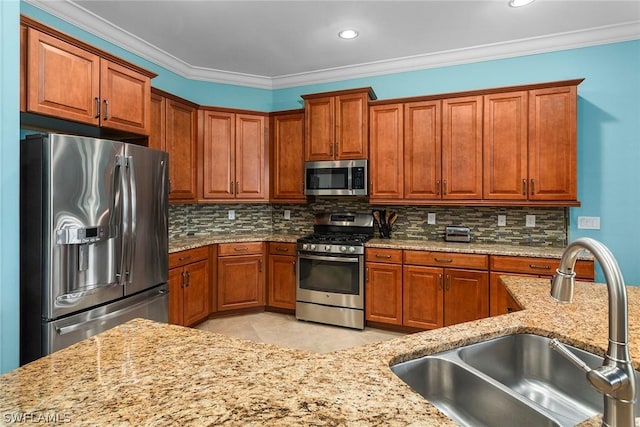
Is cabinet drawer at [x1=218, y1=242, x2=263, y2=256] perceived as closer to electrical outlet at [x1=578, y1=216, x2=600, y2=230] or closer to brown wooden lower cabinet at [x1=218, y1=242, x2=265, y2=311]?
brown wooden lower cabinet at [x1=218, y1=242, x2=265, y2=311]

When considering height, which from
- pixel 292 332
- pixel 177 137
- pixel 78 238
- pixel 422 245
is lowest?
pixel 292 332

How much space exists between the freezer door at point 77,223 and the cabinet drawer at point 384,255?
2.26m

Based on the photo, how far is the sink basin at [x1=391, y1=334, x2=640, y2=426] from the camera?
0.97 metres

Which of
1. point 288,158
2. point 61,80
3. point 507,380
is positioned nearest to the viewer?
point 507,380

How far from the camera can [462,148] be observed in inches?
134

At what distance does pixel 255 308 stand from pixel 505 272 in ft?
8.90

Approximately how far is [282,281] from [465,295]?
1971mm

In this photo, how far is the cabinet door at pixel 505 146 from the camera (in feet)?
10.4

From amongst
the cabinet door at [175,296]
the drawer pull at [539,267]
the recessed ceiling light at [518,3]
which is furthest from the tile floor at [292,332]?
the recessed ceiling light at [518,3]

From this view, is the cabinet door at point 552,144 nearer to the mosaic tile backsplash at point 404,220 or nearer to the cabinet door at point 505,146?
the cabinet door at point 505,146

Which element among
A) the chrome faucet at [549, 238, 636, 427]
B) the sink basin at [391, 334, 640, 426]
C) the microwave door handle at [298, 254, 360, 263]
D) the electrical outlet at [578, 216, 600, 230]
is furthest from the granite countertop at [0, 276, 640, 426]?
the electrical outlet at [578, 216, 600, 230]

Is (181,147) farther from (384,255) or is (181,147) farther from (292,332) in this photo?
(384,255)

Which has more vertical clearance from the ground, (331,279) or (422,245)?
(422,245)

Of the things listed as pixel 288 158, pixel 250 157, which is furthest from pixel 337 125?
pixel 250 157
